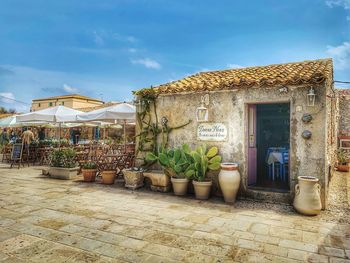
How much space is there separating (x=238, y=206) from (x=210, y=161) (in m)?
1.31

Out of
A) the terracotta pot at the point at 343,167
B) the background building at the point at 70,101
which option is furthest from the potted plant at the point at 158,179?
the background building at the point at 70,101

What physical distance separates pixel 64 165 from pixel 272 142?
28.8 ft

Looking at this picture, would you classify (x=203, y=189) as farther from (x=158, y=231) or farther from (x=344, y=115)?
(x=344, y=115)

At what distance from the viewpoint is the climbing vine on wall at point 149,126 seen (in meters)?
7.76

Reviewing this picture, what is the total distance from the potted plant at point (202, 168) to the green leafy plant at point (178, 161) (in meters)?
0.20

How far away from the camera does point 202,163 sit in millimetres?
6504

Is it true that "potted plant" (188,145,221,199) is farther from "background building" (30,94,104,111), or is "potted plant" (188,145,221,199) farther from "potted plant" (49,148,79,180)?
"background building" (30,94,104,111)

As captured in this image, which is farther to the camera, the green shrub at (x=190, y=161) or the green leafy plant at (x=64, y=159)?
the green leafy plant at (x=64, y=159)

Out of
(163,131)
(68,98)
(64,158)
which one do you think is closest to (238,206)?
(163,131)

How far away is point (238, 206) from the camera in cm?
585

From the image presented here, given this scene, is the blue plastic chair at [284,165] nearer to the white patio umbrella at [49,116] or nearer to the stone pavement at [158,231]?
the stone pavement at [158,231]

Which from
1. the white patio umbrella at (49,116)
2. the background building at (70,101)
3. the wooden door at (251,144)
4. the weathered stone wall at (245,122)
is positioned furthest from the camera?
the background building at (70,101)

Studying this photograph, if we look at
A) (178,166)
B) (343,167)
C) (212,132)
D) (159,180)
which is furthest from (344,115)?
(159,180)

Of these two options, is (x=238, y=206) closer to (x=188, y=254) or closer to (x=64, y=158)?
(x=188, y=254)
